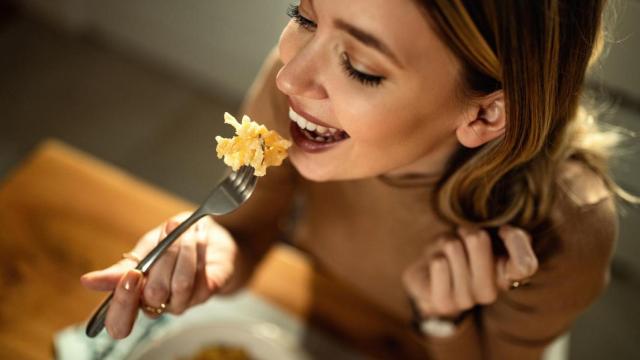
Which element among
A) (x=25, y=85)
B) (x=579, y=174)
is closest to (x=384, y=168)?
(x=579, y=174)

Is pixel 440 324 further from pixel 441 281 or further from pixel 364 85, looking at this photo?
pixel 364 85

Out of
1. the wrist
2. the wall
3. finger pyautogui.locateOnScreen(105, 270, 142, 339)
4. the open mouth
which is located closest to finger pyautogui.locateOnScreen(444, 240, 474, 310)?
the wrist

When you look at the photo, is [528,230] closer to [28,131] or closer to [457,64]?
[457,64]

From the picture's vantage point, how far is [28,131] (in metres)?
2.35

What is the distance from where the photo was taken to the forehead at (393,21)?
0.72 meters

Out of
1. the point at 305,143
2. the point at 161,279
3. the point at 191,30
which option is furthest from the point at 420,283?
the point at 191,30

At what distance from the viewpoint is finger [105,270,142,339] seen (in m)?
0.78

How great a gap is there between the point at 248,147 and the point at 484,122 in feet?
1.01

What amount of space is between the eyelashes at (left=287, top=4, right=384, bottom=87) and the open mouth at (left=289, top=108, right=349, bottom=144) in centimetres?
12

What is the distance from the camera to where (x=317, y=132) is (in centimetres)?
92

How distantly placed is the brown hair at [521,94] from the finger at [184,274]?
0.38 m

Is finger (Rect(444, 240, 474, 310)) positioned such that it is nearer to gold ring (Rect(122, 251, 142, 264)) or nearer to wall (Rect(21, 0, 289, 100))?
gold ring (Rect(122, 251, 142, 264))

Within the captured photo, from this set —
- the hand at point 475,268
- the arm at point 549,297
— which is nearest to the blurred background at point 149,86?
the arm at point 549,297

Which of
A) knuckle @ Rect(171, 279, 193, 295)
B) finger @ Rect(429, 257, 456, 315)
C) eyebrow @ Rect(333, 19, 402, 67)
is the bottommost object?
knuckle @ Rect(171, 279, 193, 295)
